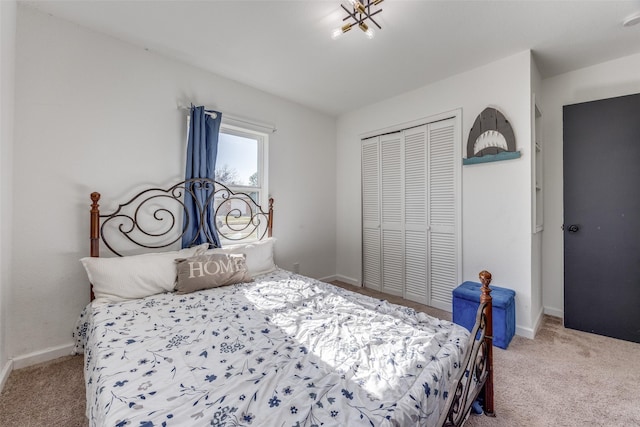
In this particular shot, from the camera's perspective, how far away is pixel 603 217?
2479 mm

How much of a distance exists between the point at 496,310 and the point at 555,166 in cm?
177

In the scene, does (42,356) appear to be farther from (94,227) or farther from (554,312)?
(554,312)

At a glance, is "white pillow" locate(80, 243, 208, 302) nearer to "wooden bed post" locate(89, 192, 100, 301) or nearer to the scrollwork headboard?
"wooden bed post" locate(89, 192, 100, 301)

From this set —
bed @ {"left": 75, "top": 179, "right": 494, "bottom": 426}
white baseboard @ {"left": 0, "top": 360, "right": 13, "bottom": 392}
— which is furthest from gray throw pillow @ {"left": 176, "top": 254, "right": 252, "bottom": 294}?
white baseboard @ {"left": 0, "top": 360, "right": 13, "bottom": 392}

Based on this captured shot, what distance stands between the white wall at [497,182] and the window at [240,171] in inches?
72.0

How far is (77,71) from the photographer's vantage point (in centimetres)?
211

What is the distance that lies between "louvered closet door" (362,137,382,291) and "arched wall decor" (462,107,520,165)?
3.87ft

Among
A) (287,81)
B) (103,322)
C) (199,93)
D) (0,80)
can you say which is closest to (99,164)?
(0,80)

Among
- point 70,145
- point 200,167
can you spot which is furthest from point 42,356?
point 200,167

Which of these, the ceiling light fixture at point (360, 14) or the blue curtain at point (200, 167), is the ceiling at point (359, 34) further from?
the blue curtain at point (200, 167)

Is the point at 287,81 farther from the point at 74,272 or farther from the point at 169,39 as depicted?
the point at 74,272

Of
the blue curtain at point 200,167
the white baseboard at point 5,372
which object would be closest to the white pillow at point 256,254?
the blue curtain at point 200,167

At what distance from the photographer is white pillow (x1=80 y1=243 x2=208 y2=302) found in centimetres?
192

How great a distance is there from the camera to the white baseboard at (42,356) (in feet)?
6.29
